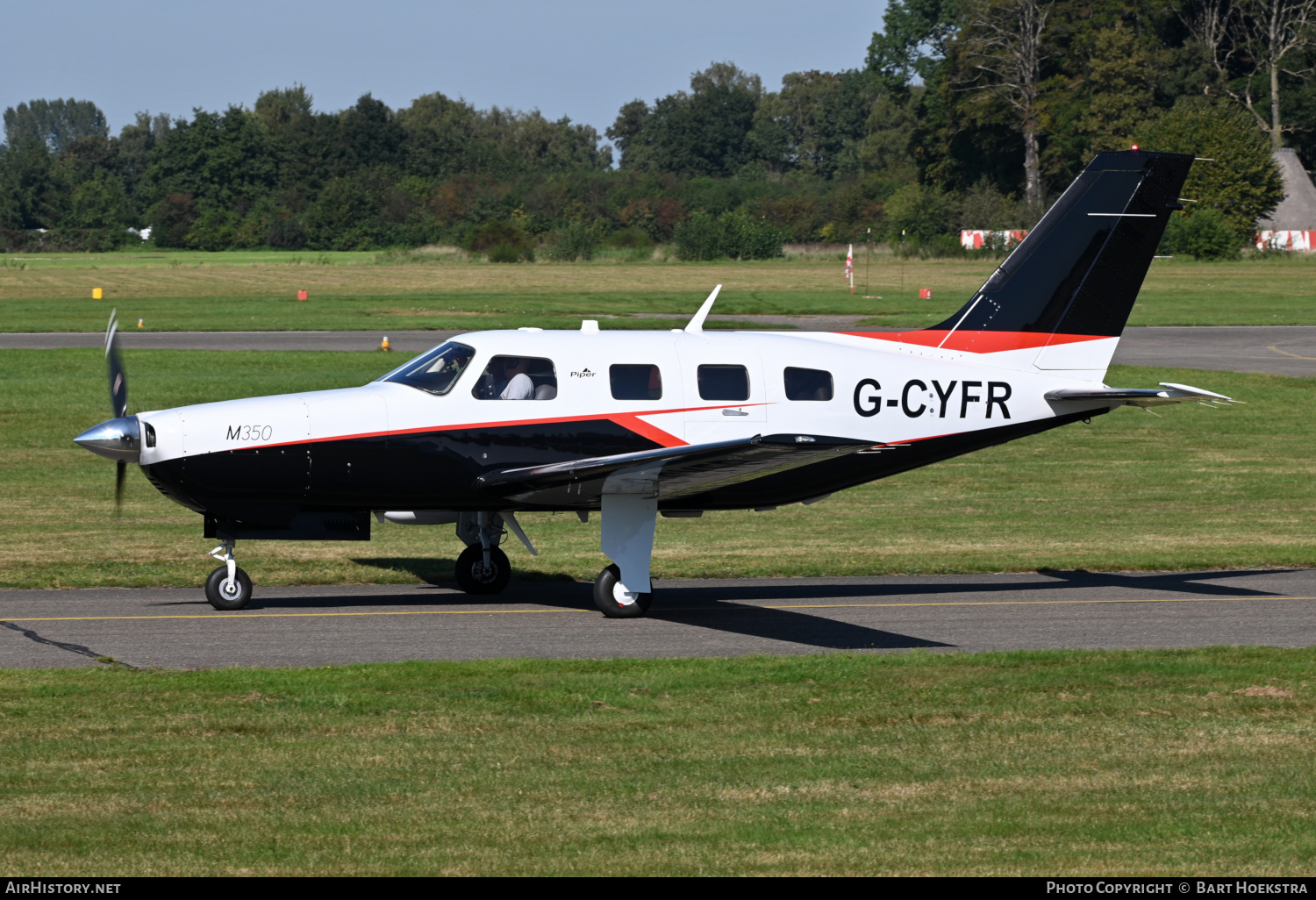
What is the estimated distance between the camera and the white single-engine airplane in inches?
533

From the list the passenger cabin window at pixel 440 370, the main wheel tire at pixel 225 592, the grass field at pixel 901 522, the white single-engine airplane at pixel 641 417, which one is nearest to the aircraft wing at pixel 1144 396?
the white single-engine airplane at pixel 641 417

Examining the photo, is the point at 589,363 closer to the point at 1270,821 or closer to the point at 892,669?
the point at 892,669

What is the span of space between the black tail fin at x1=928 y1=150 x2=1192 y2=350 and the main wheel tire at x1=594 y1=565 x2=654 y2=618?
15.0ft

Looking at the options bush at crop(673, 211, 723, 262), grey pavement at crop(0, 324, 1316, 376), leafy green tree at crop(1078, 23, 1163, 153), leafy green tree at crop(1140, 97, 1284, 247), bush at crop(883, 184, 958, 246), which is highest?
leafy green tree at crop(1078, 23, 1163, 153)

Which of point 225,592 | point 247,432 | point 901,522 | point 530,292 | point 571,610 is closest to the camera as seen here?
point 247,432

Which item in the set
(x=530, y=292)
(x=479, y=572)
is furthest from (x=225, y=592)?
(x=530, y=292)

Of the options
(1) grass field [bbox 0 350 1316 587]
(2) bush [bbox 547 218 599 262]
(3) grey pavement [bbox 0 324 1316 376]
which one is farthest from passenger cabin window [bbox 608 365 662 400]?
(2) bush [bbox 547 218 599 262]

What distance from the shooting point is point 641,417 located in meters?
14.2

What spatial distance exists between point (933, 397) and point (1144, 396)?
2.09 m

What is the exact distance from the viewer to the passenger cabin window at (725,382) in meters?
14.4

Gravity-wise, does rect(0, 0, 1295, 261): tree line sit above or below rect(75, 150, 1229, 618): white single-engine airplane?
above

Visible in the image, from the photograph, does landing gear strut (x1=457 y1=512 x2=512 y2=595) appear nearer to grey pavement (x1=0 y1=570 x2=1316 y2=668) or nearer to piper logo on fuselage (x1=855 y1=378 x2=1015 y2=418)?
grey pavement (x1=0 y1=570 x2=1316 y2=668)

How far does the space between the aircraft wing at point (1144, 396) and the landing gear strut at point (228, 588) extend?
8.54 meters

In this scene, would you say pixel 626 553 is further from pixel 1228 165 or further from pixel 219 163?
pixel 219 163
